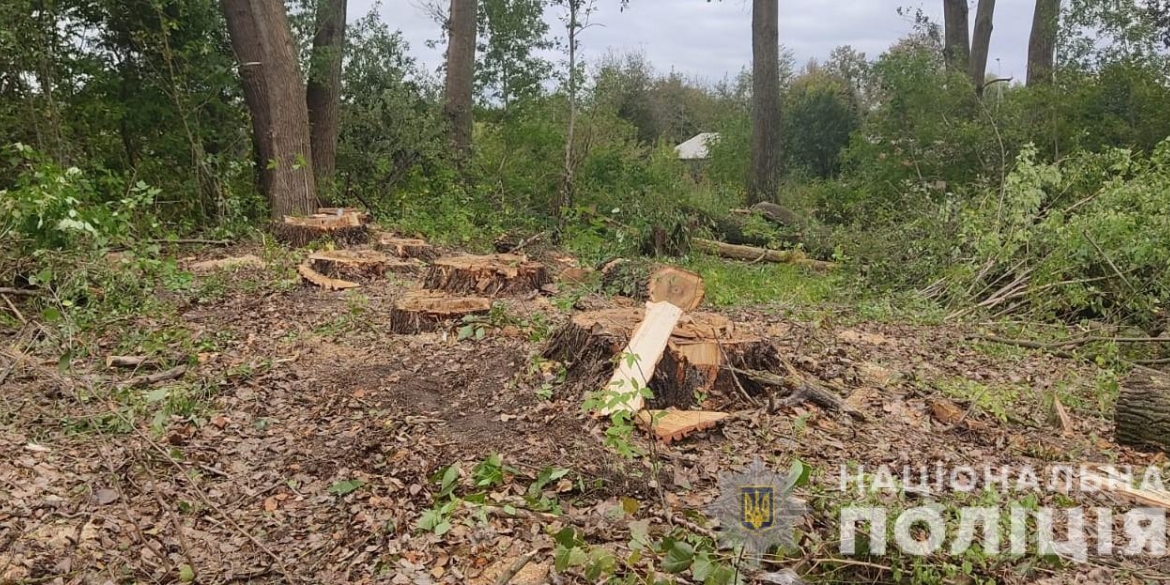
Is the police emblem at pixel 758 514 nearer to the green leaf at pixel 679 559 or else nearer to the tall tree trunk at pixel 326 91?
the green leaf at pixel 679 559

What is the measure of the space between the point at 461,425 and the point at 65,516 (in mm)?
1483

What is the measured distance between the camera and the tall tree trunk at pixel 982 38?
14967 mm

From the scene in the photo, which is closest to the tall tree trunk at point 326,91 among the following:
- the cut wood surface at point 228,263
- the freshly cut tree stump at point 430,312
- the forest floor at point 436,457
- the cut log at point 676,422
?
the cut wood surface at point 228,263

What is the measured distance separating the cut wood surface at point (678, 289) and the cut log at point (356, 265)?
3354 millimetres

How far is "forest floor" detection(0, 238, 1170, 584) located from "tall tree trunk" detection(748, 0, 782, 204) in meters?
8.93

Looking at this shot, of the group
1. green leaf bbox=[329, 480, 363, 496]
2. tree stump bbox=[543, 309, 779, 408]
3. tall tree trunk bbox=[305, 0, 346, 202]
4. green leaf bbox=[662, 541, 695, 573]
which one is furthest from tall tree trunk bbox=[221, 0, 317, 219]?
green leaf bbox=[662, 541, 695, 573]

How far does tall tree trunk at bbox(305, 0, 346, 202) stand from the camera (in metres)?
10.1

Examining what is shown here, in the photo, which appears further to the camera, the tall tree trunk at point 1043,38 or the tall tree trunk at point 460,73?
the tall tree trunk at point 1043,38

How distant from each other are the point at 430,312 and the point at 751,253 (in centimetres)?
588

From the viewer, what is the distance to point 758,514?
2.27 meters

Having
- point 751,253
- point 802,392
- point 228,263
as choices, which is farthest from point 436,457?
point 751,253

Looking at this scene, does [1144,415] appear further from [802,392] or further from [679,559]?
[679,559]

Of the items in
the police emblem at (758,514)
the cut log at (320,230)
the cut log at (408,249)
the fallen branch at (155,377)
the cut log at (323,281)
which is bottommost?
the police emblem at (758,514)

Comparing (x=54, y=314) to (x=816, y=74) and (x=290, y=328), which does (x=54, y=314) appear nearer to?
(x=290, y=328)
